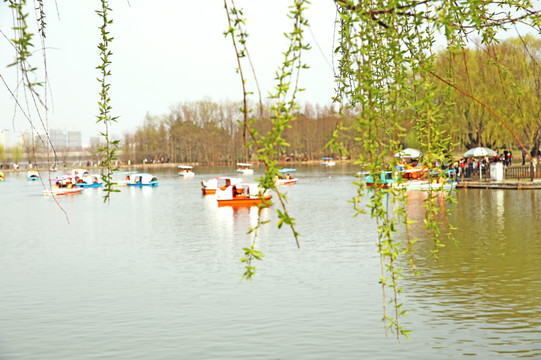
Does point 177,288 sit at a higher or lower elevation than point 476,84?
lower

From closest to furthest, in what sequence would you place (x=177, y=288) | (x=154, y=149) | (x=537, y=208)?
(x=177, y=288)
(x=537, y=208)
(x=154, y=149)

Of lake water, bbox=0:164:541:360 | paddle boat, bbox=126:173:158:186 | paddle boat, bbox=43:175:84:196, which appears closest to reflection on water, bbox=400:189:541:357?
lake water, bbox=0:164:541:360

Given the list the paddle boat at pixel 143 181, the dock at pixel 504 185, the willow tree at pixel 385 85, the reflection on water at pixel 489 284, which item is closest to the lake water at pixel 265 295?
the reflection on water at pixel 489 284

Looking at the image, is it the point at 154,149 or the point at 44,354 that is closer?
the point at 44,354

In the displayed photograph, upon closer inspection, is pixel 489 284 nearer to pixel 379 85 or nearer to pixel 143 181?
pixel 379 85

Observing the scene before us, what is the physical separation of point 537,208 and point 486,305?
66.9 ft

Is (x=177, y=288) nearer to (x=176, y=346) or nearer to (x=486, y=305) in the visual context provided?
(x=176, y=346)

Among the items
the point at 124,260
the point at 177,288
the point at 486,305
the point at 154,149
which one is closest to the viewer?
the point at 486,305

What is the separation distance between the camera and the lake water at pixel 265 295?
16.6 metres

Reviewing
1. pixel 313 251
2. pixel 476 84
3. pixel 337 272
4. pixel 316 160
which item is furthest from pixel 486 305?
pixel 316 160

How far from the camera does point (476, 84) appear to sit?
188 feet

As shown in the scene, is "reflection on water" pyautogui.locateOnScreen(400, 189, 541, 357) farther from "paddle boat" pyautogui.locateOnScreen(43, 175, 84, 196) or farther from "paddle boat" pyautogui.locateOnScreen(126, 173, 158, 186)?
"paddle boat" pyautogui.locateOnScreen(126, 173, 158, 186)

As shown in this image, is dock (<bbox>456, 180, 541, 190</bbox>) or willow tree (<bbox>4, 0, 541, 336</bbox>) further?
dock (<bbox>456, 180, 541, 190</bbox>)

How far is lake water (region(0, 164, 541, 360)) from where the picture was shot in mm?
16625
